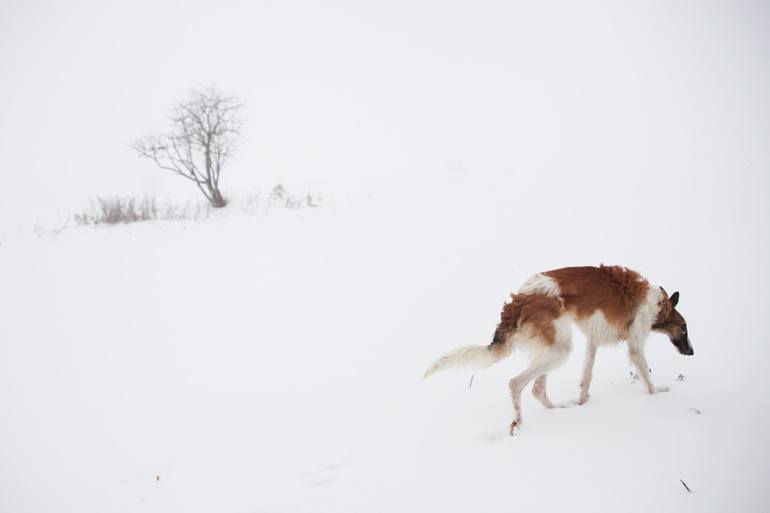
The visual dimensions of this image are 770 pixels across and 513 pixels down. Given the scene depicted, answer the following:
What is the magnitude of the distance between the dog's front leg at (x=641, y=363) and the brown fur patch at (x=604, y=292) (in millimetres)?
152

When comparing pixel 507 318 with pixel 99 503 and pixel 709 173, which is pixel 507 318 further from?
pixel 709 173

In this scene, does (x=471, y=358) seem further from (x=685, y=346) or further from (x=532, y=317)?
(x=685, y=346)

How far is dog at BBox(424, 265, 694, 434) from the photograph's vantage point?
3.34 m

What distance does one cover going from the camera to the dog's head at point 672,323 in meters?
3.72

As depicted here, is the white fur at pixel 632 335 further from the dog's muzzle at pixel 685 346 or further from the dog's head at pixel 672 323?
the dog's muzzle at pixel 685 346

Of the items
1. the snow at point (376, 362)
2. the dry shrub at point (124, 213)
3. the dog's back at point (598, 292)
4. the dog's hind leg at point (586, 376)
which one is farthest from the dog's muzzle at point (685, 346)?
the dry shrub at point (124, 213)

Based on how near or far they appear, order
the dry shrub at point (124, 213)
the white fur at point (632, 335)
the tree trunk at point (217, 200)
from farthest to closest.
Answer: the tree trunk at point (217, 200) < the dry shrub at point (124, 213) < the white fur at point (632, 335)

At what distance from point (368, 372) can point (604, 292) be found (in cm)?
280

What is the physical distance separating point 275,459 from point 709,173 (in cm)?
1218

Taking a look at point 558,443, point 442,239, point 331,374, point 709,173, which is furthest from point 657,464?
point 709,173

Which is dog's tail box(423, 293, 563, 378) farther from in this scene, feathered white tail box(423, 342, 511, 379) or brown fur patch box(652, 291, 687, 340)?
brown fur patch box(652, 291, 687, 340)

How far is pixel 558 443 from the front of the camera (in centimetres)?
296

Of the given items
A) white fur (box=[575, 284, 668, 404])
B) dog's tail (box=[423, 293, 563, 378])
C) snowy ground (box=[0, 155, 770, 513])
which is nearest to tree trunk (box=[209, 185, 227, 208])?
snowy ground (box=[0, 155, 770, 513])

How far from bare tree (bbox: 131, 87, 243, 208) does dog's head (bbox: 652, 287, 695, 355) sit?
13.9m
